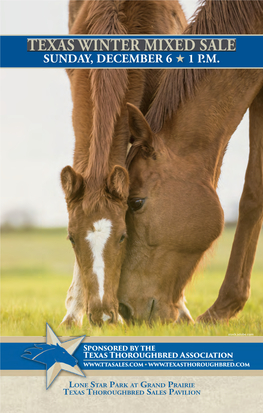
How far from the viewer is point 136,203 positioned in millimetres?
3338

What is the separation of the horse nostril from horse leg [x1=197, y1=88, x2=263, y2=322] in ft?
3.02

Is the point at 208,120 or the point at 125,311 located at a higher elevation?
the point at 208,120

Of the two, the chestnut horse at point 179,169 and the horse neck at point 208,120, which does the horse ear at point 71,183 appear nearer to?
the chestnut horse at point 179,169

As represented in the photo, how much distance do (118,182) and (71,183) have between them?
1.07 feet

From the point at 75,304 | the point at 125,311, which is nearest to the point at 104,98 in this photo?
the point at 125,311

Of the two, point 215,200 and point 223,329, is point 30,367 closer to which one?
point 223,329

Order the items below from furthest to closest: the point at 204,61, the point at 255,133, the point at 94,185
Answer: the point at 255,133 → the point at 204,61 → the point at 94,185

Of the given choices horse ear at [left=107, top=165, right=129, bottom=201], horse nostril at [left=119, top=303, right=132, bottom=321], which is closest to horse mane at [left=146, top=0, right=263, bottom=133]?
horse ear at [left=107, top=165, right=129, bottom=201]

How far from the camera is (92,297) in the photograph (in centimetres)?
305

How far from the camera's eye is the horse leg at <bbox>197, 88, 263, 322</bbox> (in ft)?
13.1

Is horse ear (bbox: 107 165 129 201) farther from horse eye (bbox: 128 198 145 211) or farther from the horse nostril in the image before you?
the horse nostril

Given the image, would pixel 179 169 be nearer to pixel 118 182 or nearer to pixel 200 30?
pixel 118 182

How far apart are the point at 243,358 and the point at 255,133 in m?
1.96
